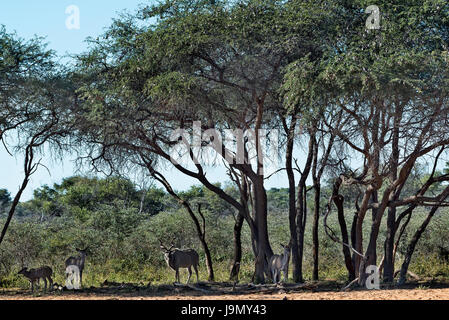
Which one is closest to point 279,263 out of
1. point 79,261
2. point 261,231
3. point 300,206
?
point 261,231

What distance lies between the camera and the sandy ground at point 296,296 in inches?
499

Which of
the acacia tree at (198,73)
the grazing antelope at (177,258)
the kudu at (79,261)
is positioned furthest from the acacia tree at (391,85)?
the kudu at (79,261)

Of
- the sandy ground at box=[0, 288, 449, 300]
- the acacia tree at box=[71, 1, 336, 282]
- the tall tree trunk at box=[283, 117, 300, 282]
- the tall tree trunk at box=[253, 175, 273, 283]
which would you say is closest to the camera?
the sandy ground at box=[0, 288, 449, 300]

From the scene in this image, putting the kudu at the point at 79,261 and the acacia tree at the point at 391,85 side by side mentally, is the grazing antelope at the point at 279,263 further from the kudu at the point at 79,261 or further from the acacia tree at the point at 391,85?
the kudu at the point at 79,261

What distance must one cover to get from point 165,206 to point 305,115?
2579cm

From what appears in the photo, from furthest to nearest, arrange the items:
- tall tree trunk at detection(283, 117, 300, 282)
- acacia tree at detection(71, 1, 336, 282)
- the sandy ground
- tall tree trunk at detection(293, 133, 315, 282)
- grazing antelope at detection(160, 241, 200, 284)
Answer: tall tree trunk at detection(293, 133, 315, 282) < tall tree trunk at detection(283, 117, 300, 282) < grazing antelope at detection(160, 241, 200, 284) < acacia tree at detection(71, 1, 336, 282) < the sandy ground

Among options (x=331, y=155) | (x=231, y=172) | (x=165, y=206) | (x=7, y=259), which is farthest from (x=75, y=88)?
(x=165, y=206)

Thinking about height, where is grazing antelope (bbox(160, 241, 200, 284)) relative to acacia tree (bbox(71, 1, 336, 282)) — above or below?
below

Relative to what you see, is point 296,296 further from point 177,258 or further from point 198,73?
point 198,73

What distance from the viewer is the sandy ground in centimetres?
1267

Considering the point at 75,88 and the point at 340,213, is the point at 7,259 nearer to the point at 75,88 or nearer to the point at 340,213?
the point at 75,88

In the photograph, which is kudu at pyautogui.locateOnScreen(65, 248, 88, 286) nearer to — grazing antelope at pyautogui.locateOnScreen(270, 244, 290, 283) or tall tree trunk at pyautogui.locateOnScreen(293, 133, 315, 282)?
grazing antelope at pyautogui.locateOnScreen(270, 244, 290, 283)

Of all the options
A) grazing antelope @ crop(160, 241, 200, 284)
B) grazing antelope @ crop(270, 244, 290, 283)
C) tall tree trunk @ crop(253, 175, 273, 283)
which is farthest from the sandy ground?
tall tree trunk @ crop(253, 175, 273, 283)
